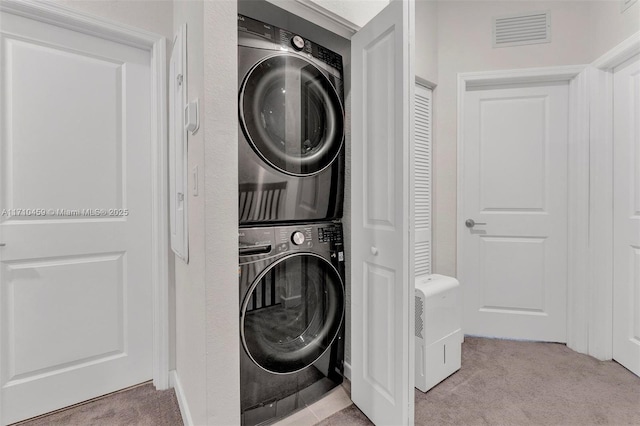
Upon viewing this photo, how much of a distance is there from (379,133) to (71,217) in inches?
65.0

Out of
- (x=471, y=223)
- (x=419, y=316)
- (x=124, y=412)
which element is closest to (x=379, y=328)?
(x=419, y=316)

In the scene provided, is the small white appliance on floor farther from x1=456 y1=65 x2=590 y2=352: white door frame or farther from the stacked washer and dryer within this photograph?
x1=456 y1=65 x2=590 y2=352: white door frame

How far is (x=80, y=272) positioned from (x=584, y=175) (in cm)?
328

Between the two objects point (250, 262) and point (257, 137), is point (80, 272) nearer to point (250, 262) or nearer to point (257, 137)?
point (250, 262)

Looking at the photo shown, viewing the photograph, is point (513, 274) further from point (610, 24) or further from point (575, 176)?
point (610, 24)

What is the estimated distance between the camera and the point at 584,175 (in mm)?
2270

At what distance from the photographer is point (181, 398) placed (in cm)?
162

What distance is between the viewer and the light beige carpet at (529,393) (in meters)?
1.58

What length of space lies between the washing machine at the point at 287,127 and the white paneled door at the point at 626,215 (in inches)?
75.2

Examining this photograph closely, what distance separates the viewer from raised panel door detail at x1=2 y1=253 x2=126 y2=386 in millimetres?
1551

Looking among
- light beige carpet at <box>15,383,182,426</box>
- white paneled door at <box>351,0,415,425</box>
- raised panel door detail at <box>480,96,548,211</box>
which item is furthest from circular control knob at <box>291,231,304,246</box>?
raised panel door detail at <box>480,96,548,211</box>

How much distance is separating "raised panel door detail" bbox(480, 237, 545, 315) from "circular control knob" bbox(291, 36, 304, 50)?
2.01m

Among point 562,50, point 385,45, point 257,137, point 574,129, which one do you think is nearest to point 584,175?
point 574,129

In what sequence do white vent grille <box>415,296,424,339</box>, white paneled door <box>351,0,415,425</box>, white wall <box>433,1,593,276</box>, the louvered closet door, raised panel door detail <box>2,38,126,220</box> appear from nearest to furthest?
white paneled door <box>351,0,415,425</box> → raised panel door detail <box>2,38,126,220</box> → white vent grille <box>415,296,424,339</box> → white wall <box>433,1,593,276</box> → the louvered closet door
